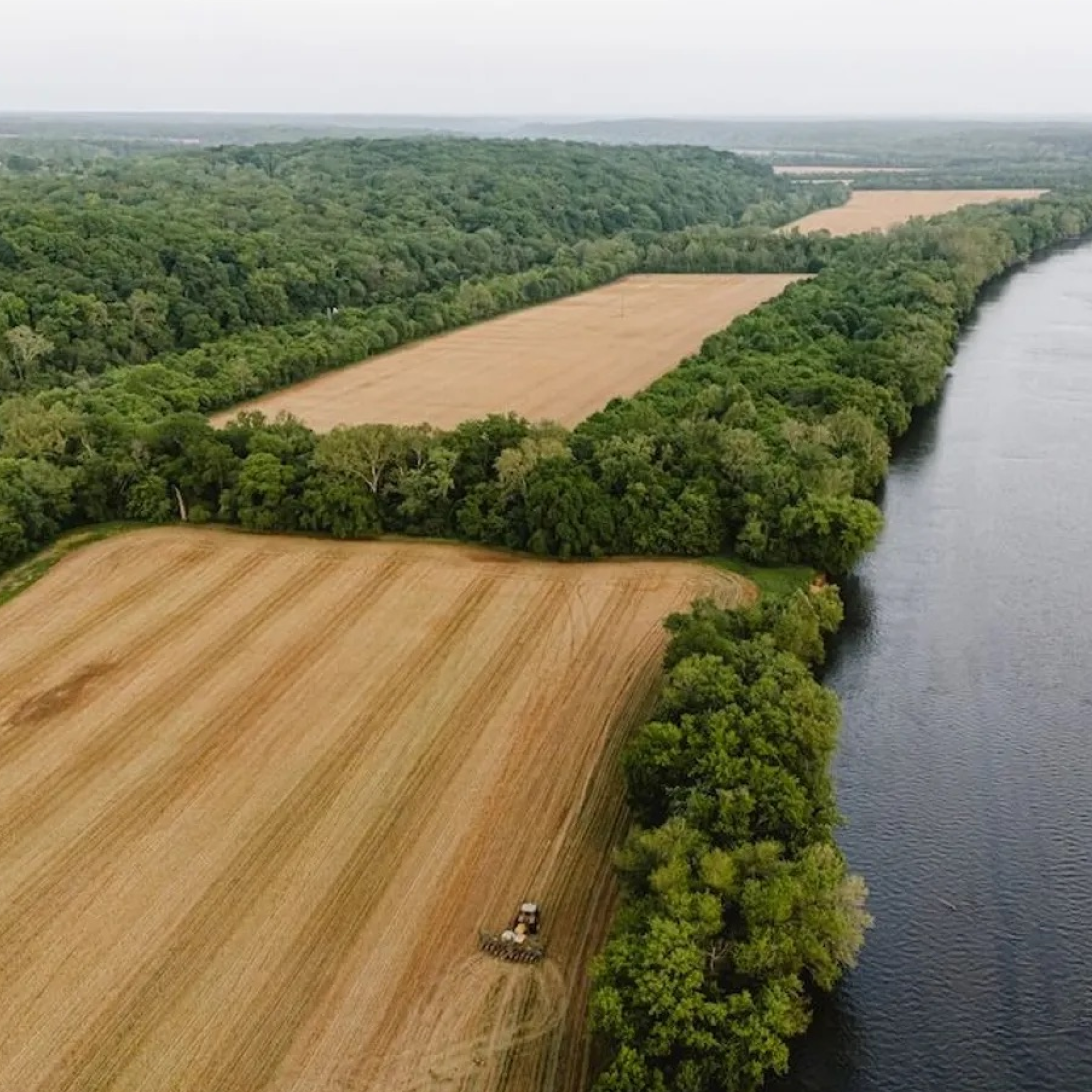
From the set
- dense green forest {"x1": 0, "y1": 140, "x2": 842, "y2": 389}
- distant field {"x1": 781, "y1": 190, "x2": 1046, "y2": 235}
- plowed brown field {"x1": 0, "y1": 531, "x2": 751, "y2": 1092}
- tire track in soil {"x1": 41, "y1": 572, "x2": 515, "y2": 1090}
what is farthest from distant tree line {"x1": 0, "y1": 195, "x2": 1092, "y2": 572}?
distant field {"x1": 781, "y1": 190, "x2": 1046, "y2": 235}

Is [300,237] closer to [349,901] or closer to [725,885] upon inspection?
[349,901]

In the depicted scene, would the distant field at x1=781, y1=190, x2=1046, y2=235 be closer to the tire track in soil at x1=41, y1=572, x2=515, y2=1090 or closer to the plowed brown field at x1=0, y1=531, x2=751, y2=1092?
the plowed brown field at x1=0, y1=531, x2=751, y2=1092

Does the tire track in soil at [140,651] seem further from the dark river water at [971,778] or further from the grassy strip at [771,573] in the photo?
the dark river water at [971,778]

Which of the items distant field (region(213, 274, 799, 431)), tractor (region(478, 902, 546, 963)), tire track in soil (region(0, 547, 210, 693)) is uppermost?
tractor (region(478, 902, 546, 963))

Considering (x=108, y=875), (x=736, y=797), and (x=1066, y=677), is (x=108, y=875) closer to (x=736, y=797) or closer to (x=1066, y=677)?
(x=736, y=797)

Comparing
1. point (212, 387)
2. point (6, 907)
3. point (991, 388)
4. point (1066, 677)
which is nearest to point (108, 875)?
point (6, 907)

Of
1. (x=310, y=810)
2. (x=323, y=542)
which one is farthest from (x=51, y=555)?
(x=310, y=810)

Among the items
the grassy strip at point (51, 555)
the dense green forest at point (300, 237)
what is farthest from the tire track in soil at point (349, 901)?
the dense green forest at point (300, 237)

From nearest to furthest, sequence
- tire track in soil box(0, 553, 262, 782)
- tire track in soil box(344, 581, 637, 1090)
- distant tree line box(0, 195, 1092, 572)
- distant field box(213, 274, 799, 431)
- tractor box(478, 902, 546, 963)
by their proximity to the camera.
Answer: tire track in soil box(344, 581, 637, 1090)
tractor box(478, 902, 546, 963)
tire track in soil box(0, 553, 262, 782)
distant tree line box(0, 195, 1092, 572)
distant field box(213, 274, 799, 431)
